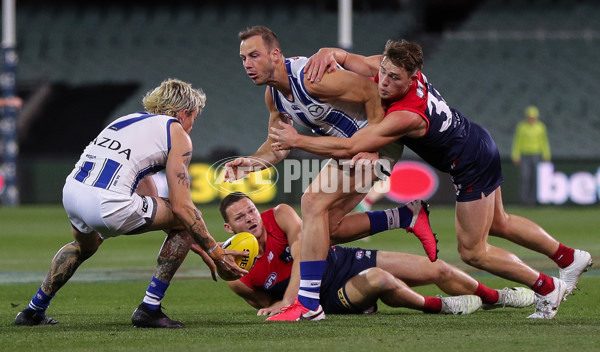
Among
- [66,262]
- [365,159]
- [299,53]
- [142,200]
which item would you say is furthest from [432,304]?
[299,53]

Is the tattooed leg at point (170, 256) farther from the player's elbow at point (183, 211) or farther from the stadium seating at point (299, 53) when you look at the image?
the stadium seating at point (299, 53)

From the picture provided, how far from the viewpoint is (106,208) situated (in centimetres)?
616

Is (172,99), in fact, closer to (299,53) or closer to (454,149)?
(454,149)

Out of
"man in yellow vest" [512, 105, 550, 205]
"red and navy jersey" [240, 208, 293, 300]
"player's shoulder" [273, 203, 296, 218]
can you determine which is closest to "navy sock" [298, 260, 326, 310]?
"red and navy jersey" [240, 208, 293, 300]

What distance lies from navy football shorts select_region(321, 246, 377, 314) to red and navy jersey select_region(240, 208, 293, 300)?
0.95 feet

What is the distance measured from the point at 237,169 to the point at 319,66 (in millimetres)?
933

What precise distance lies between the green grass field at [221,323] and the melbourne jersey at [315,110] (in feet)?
4.45

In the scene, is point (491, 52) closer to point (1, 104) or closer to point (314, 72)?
point (1, 104)

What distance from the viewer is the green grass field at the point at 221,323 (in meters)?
5.49

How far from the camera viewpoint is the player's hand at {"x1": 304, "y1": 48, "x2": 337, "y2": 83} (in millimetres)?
6863

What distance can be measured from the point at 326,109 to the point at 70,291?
322 centimetres

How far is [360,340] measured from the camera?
18.4 ft

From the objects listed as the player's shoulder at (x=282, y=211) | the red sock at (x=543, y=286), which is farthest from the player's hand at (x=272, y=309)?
the red sock at (x=543, y=286)

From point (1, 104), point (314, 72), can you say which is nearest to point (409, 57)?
point (314, 72)
